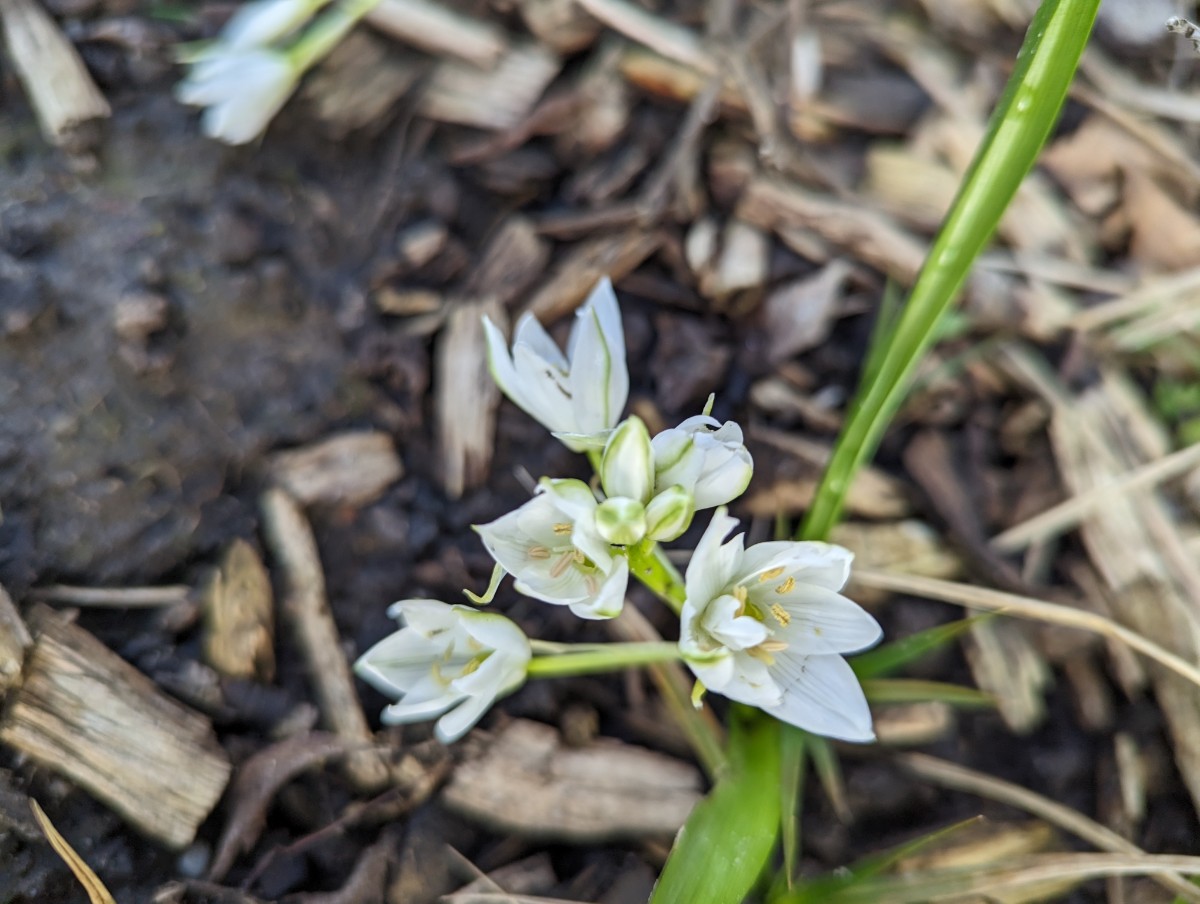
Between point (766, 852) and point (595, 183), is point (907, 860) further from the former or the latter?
point (595, 183)

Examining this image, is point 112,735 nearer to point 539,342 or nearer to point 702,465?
point 539,342

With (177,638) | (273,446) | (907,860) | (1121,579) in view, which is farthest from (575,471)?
(1121,579)

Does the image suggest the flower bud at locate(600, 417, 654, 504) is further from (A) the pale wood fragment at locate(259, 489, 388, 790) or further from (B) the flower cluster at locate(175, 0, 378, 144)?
(B) the flower cluster at locate(175, 0, 378, 144)

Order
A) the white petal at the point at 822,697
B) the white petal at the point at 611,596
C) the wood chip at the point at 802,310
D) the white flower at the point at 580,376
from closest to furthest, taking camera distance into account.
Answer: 1. the white petal at the point at 611,596
2. the white petal at the point at 822,697
3. the white flower at the point at 580,376
4. the wood chip at the point at 802,310

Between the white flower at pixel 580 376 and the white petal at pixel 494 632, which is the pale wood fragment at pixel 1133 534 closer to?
the white flower at pixel 580 376

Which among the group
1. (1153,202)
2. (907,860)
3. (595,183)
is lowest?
(907,860)

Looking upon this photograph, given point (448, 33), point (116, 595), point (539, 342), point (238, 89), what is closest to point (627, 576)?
point (539, 342)

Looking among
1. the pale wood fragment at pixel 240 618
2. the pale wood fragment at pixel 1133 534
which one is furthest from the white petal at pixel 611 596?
the pale wood fragment at pixel 1133 534
